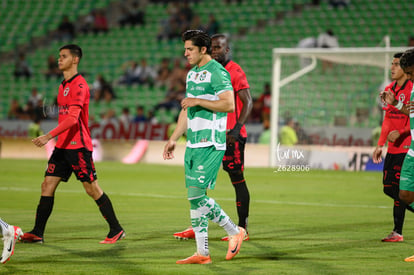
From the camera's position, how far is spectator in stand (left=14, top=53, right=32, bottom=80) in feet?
106

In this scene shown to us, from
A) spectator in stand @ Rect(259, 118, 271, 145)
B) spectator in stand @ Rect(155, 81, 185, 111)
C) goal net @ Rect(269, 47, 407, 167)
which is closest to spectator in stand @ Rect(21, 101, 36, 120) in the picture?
spectator in stand @ Rect(155, 81, 185, 111)

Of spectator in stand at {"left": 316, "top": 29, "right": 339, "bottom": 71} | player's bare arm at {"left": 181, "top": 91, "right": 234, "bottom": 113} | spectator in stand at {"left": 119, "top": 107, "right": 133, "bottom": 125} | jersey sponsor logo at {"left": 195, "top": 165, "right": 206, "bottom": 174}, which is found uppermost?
spectator in stand at {"left": 316, "top": 29, "right": 339, "bottom": 71}

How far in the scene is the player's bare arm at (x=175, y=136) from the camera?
646 cm

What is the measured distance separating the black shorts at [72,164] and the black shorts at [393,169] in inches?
134

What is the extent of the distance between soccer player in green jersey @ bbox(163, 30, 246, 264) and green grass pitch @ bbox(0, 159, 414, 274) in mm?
415

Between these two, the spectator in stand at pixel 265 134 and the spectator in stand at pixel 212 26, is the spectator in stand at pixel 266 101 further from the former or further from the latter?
the spectator in stand at pixel 212 26

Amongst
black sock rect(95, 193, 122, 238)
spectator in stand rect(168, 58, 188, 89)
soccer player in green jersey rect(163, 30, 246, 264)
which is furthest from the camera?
spectator in stand rect(168, 58, 188, 89)

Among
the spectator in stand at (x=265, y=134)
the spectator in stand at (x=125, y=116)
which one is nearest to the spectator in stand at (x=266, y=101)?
the spectator in stand at (x=265, y=134)

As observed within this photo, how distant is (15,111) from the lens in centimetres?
2870

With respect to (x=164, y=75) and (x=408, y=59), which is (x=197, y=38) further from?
(x=164, y=75)

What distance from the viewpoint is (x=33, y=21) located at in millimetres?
→ 34938

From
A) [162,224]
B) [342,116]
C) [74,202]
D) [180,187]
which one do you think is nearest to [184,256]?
[162,224]

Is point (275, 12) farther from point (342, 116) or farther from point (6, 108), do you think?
point (6, 108)

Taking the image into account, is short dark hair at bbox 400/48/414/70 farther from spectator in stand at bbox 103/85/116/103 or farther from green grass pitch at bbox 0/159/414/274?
spectator in stand at bbox 103/85/116/103
